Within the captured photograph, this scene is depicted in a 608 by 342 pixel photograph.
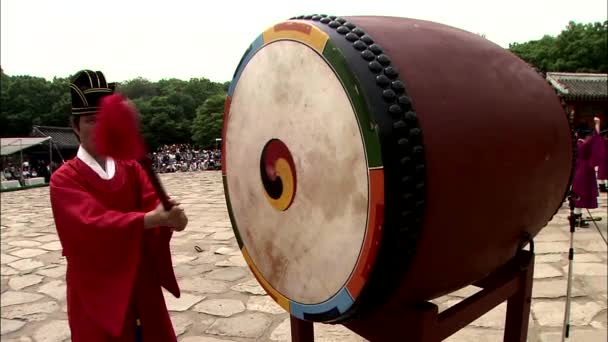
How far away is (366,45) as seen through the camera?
1.04m

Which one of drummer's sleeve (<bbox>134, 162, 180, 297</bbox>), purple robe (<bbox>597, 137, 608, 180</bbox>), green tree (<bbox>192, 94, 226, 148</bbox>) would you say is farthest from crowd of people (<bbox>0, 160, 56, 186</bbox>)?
drummer's sleeve (<bbox>134, 162, 180, 297</bbox>)

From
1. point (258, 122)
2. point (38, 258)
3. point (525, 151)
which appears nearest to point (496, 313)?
point (525, 151)

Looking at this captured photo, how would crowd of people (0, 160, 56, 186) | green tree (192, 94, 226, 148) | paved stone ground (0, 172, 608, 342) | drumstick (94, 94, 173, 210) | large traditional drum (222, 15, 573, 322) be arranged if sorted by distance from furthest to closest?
green tree (192, 94, 226, 148)
crowd of people (0, 160, 56, 186)
paved stone ground (0, 172, 608, 342)
drumstick (94, 94, 173, 210)
large traditional drum (222, 15, 573, 322)

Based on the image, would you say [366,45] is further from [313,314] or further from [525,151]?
[313,314]

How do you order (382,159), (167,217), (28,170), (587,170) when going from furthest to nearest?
(28,170), (587,170), (167,217), (382,159)

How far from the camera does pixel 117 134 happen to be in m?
1.10

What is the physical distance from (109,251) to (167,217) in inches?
10.5

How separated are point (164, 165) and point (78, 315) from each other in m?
21.9

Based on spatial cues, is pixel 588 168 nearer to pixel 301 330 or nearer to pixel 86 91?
pixel 301 330

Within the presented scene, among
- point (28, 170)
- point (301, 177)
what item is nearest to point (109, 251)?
point (301, 177)

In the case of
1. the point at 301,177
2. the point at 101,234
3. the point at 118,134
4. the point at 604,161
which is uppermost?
the point at 118,134

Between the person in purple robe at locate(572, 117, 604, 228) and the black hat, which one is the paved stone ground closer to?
the person in purple robe at locate(572, 117, 604, 228)

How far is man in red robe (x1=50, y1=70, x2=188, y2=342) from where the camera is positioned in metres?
1.34

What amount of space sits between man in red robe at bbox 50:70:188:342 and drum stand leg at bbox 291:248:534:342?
571 millimetres
